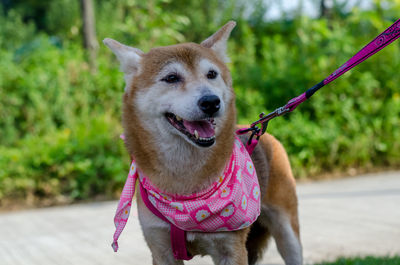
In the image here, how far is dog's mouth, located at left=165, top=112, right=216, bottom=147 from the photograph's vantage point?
8.57 ft

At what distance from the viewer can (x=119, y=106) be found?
821 centimetres

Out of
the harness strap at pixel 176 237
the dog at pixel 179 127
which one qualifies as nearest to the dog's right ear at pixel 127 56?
the dog at pixel 179 127

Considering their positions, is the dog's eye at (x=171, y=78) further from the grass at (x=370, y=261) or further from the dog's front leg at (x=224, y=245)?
the grass at (x=370, y=261)

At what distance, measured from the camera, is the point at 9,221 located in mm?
Result: 5801

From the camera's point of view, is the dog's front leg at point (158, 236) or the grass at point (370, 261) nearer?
the dog's front leg at point (158, 236)

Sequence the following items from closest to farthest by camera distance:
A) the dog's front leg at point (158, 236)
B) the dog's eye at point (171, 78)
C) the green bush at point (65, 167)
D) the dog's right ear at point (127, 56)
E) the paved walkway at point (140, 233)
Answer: the dog's front leg at point (158, 236) < the dog's eye at point (171, 78) < the dog's right ear at point (127, 56) < the paved walkway at point (140, 233) < the green bush at point (65, 167)

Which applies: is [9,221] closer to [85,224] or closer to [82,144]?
[85,224]

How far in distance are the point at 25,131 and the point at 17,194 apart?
65.0 inches

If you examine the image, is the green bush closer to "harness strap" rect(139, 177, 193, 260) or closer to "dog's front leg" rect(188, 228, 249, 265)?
"harness strap" rect(139, 177, 193, 260)

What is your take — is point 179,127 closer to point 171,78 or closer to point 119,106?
point 171,78

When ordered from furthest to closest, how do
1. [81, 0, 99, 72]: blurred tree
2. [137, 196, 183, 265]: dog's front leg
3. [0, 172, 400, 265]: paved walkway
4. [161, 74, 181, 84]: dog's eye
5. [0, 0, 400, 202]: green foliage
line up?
1. [81, 0, 99, 72]: blurred tree
2. [0, 0, 400, 202]: green foliage
3. [0, 172, 400, 265]: paved walkway
4. [161, 74, 181, 84]: dog's eye
5. [137, 196, 183, 265]: dog's front leg

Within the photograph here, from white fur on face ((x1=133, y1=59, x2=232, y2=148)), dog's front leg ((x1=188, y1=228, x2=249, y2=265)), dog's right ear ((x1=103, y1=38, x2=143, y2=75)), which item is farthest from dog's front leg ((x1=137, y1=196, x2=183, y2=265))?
dog's right ear ((x1=103, y1=38, x2=143, y2=75))

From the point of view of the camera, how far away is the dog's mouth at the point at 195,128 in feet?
8.57

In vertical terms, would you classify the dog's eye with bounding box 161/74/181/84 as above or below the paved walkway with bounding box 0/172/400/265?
above
